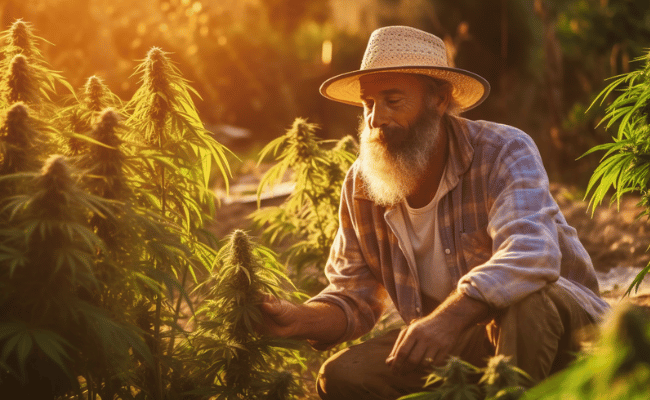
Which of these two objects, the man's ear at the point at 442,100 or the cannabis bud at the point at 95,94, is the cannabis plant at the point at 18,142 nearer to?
the cannabis bud at the point at 95,94

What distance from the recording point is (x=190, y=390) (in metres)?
2.70

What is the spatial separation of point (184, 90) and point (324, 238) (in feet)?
5.02

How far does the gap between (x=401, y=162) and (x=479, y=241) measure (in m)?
0.51

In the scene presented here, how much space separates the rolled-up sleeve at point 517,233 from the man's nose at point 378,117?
544 millimetres

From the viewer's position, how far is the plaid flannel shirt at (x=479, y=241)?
8.38ft

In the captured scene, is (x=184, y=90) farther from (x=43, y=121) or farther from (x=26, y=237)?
(x=26, y=237)

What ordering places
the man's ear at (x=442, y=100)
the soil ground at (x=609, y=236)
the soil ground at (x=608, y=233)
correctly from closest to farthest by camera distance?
1. the man's ear at (x=442, y=100)
2. the soil ground at (x=609, y=236)
3. the soil ground at (x=608, y=233)

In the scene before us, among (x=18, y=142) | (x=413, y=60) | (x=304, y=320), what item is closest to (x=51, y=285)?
(x=18, y=142)

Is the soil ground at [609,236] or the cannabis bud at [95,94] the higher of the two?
the cannabis bud at [95,94]

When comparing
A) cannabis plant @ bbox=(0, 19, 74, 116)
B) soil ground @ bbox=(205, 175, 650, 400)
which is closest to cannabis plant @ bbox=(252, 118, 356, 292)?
soil ground @ bbox=(205, 175, 650, 400)

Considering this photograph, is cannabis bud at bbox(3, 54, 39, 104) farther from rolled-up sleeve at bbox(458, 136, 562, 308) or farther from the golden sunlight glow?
the golden sunlight glow

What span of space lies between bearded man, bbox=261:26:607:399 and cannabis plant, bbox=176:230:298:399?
9 centimetres

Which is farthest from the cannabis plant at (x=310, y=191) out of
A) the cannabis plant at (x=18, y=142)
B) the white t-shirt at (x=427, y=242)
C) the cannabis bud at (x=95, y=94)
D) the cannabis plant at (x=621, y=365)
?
the cannabis plant at (x=621, y=365)

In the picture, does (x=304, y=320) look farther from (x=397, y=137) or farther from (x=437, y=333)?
(x=397, y=137)
